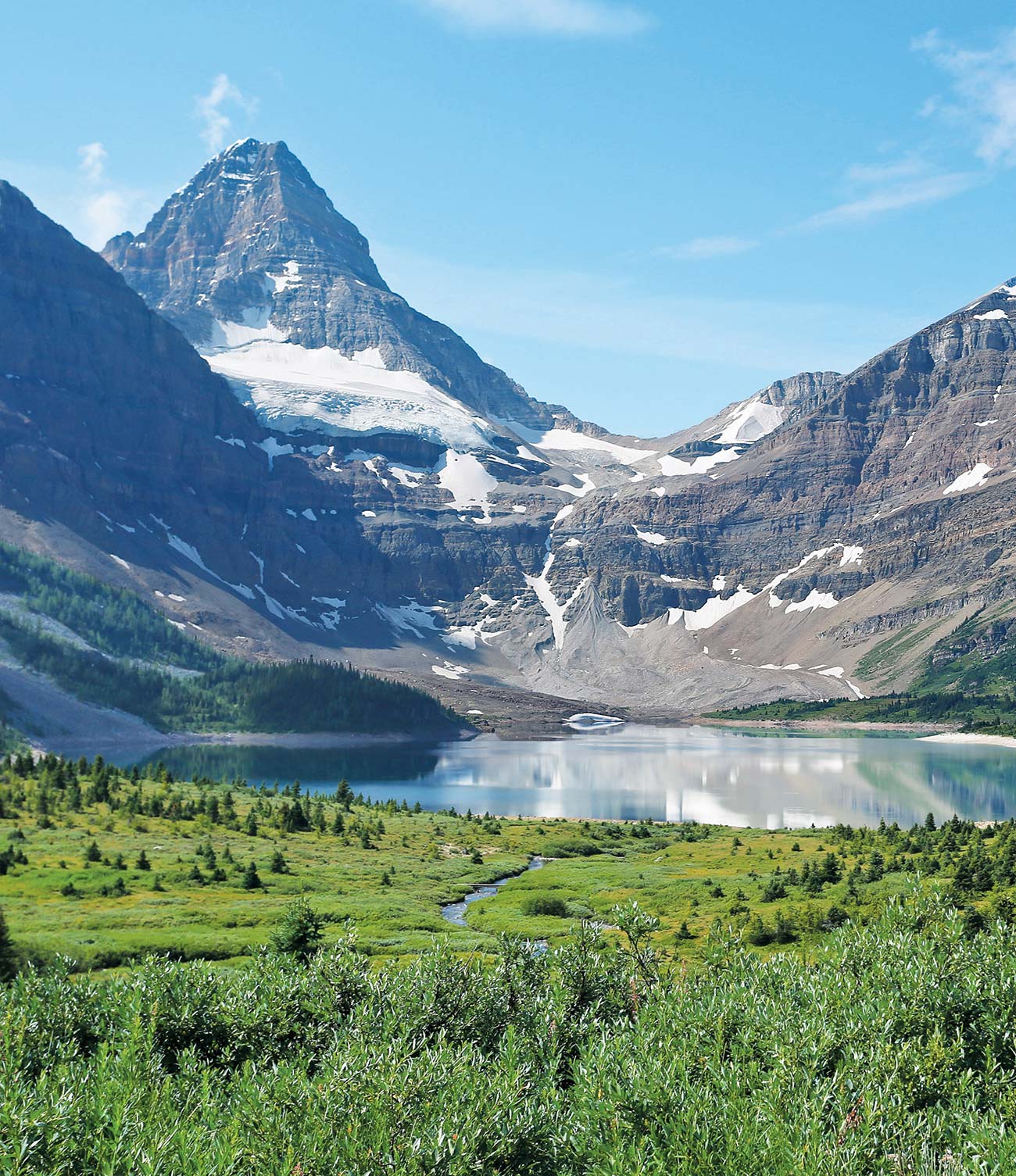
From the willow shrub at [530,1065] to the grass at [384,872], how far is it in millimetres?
5346

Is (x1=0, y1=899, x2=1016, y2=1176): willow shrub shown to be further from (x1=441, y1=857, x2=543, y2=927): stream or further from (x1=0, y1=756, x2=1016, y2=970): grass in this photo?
(x1=441, y1=857, x2=543, y2=927): stream

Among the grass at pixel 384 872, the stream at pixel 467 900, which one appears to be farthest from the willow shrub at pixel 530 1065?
the stream at pixel 467 900

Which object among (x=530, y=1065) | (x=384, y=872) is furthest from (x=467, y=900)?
(x=530, y=1065)

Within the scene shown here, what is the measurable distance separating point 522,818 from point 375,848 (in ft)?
125

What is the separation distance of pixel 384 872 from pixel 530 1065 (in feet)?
206

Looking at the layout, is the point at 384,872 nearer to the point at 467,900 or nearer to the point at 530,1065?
the point at 467,900

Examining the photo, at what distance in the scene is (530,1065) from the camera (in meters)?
22.9

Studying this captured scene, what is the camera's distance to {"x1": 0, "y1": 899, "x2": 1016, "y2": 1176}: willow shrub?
17.7 m

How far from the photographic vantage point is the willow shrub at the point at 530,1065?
698 inches

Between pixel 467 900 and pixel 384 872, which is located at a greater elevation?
pixel 384 872

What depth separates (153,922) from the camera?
59.2m

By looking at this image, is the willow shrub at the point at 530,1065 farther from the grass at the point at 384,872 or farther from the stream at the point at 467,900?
the stream at the point at 467,900

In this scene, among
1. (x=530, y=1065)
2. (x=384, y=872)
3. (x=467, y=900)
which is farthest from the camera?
(x=384, y=872)

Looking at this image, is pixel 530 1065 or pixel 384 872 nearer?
pixel 530 1065
